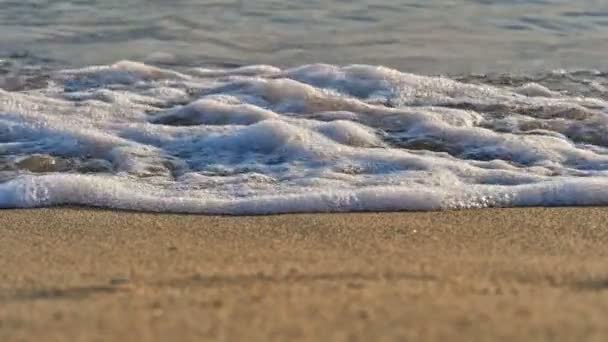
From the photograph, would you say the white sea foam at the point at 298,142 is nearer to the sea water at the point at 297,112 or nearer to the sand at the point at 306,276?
the sea water at the point at 297,112

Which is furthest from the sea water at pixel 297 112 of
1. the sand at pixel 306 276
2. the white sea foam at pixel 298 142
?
the sand at pixel 306 276

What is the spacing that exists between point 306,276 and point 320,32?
14.3ft

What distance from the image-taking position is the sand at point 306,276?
1.62m

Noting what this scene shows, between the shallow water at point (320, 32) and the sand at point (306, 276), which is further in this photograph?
the shallow water at point (320, 32)

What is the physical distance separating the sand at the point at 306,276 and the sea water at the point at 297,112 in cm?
22

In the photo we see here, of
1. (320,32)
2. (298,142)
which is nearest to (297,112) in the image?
(298,142)

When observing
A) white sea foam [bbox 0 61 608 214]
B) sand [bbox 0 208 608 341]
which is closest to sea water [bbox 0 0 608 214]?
white sea foam [bbox 0 61 608 214]

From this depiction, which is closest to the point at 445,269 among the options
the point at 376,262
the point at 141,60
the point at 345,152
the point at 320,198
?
the point at 376,262

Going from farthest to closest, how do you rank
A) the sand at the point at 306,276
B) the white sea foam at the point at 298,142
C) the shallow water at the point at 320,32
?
the shallow water at the point at 320,32
the white sea foam at the point at 298,142
the sand at the point at 306,276

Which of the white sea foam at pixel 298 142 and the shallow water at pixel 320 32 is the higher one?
the shallow water at pixel 320 32

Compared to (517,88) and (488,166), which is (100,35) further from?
(488,166)

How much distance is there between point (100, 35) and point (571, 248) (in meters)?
4.38

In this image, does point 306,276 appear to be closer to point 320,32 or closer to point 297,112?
point 297,112

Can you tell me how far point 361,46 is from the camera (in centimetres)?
595
